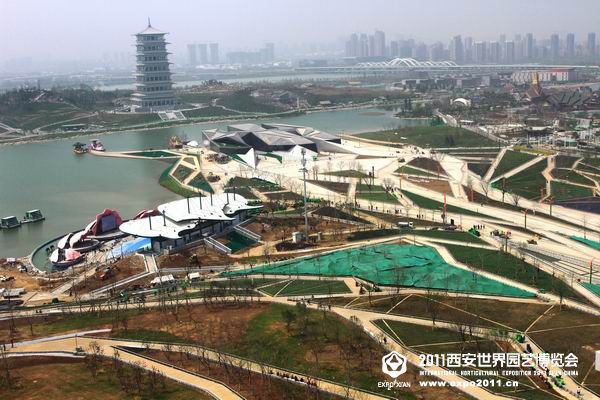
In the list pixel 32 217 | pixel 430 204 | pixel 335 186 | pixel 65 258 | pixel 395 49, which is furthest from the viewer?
pixel 395 49

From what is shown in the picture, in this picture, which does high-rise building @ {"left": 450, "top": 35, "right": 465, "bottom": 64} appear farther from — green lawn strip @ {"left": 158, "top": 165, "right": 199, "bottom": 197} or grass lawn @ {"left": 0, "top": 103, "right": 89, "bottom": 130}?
green lawn strip @ {"left": 158, "top": 165, "right": 199, "bottom": 197}

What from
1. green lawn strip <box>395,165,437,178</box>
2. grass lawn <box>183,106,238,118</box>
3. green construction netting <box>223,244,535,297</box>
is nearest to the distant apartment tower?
grass lawn <box>183,106,238,118</box>

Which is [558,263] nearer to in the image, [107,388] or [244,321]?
[244,321]

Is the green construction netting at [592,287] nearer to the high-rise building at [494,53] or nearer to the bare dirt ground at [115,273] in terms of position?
the bare dirt ground at [115,273]

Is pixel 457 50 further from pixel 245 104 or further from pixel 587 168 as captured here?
pixel 587 168

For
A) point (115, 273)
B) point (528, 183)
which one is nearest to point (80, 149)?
point (115, 273)
